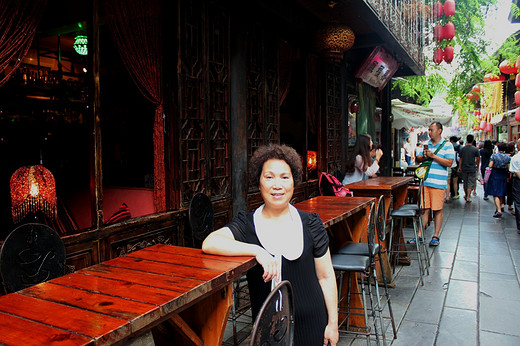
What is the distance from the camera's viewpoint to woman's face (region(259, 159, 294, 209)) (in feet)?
8.79

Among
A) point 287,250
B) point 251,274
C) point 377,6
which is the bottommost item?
point 251,274

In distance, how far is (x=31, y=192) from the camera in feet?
16.4

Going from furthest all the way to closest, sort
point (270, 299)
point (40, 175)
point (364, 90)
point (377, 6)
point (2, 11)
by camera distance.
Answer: point (364, 90) < point (377, 6) < point (40, 175) < point (2, 11) < point (270, 299)

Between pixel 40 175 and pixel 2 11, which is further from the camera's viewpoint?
pixel 40 175

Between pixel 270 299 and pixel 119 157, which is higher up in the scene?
pixel 119 157

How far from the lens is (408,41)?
31.5ft

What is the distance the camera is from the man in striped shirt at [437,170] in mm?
7891

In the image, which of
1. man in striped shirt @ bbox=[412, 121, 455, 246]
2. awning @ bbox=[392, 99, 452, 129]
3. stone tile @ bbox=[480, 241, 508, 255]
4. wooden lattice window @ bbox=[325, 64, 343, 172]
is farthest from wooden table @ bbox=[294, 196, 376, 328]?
awning @ bbox=[392, 99, 452, 129]

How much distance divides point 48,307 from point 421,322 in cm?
415

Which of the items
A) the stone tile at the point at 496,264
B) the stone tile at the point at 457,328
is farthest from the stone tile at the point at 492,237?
the stone tile at the point at 457,328

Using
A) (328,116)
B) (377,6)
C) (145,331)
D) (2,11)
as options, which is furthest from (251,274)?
(328,116)

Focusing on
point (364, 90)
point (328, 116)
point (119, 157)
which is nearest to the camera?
point (119, 157)

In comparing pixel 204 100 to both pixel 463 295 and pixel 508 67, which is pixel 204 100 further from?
pixel 508 67

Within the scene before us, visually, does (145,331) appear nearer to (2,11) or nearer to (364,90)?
(2,11)
